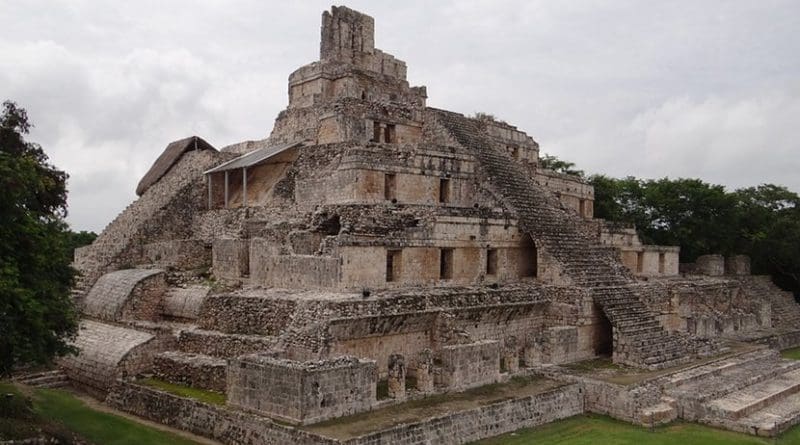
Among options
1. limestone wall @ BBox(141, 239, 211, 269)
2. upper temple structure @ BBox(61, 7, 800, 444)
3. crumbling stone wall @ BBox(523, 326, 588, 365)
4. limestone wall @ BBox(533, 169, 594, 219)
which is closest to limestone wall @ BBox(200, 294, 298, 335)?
upper temple structure @ BBox(61, 7, 800, 444)

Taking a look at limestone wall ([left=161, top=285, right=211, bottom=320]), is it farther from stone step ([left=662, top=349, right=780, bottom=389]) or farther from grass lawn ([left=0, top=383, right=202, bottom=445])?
stone step ([left=662, top=349, right=780, bottom=389])

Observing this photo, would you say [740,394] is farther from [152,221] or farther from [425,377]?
[152,221]

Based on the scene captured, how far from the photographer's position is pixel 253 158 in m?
23.2

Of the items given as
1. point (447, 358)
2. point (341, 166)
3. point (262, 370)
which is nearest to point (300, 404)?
point (262, 370)

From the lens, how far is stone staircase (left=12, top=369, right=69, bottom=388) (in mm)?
17828

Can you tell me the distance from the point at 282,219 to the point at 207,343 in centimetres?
520

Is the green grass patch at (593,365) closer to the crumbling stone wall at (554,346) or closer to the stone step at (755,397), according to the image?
the crumbling stone wall at (554,346)

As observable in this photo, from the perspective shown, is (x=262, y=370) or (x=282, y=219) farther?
(x=282, y=219)

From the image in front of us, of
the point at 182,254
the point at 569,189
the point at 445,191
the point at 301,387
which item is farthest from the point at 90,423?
the point at 569,189

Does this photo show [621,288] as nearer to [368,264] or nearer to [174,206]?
[368,264]

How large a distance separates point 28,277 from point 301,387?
16.9 ft

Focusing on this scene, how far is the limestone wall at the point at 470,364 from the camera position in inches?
618

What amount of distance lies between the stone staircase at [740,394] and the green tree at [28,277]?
13.5 metres

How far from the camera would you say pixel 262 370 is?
1347 cm
